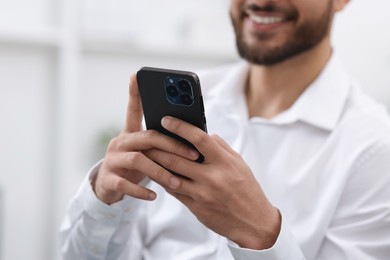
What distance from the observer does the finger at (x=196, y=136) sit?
70 cm

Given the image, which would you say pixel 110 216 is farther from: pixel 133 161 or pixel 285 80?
pixel 285 80

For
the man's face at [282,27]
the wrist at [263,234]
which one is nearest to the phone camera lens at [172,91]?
the wrist at [263,234]

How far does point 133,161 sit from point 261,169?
1.07ft

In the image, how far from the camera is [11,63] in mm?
1895

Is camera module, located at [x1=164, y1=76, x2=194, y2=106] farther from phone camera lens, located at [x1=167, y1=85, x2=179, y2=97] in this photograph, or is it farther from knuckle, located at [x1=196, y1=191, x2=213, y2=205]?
knuckle, located at [x1=196, y1=191, x2=213, y2=205]

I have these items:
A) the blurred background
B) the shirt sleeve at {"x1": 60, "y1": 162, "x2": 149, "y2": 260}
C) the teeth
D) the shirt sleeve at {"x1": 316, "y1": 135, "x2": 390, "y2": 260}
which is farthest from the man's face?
the blurred background

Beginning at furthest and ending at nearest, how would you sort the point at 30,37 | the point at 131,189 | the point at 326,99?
the point at 30,37
the point at 326,99
the point at 131,189

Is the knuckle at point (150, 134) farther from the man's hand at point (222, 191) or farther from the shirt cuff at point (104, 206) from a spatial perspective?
the shirt cuff at point (104, 206)

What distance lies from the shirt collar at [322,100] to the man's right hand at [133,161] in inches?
11.9

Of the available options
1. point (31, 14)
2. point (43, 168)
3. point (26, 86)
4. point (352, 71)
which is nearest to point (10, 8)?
point (31, 14)

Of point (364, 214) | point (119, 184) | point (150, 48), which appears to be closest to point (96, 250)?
point (119, 184)

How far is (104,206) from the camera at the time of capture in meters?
0.94

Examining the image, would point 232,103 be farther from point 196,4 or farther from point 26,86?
point 196,4

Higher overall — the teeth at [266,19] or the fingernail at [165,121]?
the teeth at [266,19]
